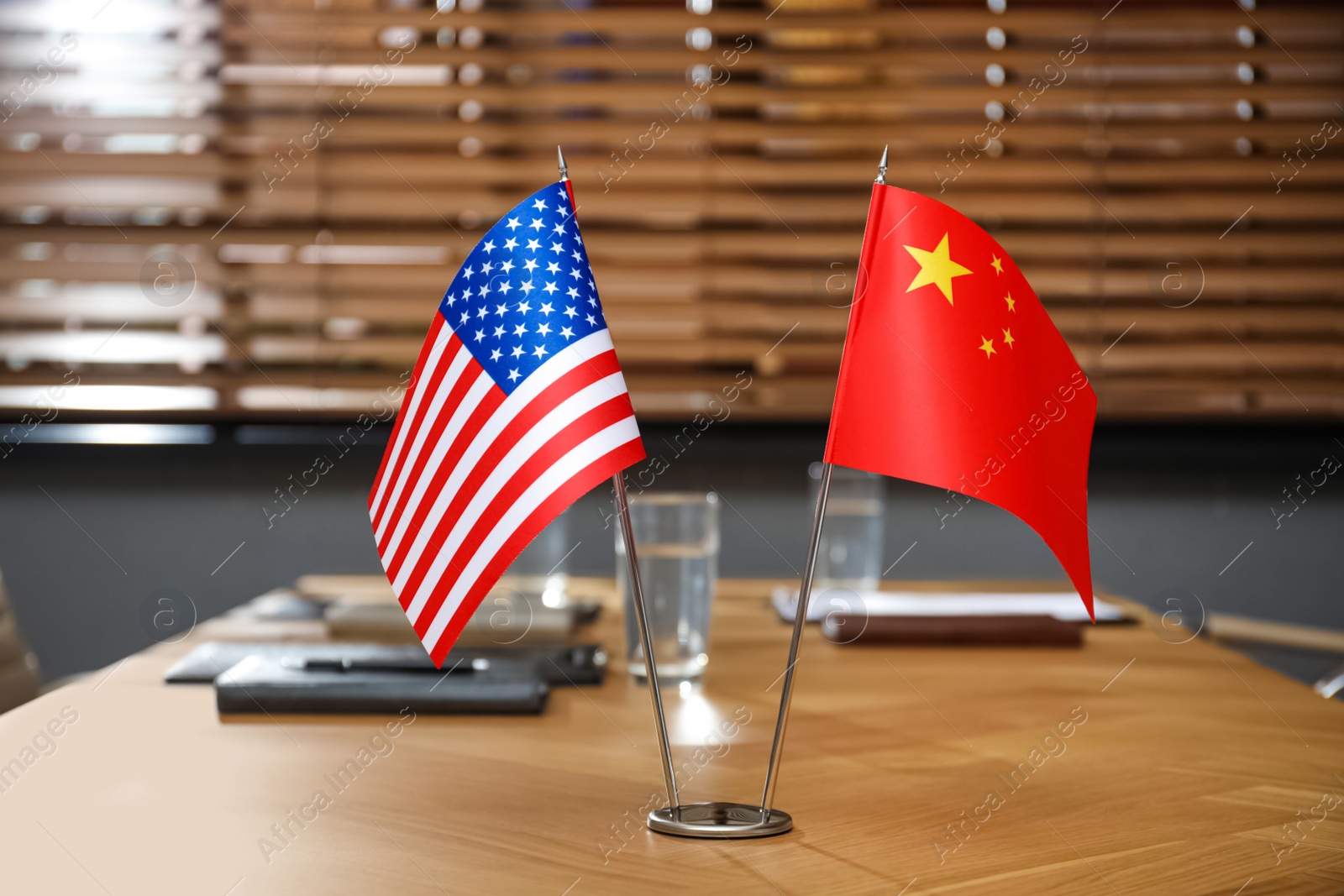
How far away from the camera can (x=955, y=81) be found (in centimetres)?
→ 275

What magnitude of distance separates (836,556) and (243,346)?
1658 millimetres

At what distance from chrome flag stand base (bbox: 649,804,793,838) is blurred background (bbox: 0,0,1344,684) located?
6.39 ft

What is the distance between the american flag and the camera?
0.75 metres

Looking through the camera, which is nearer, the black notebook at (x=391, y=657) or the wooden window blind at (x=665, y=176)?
the black notebook at (x=391, y=657)

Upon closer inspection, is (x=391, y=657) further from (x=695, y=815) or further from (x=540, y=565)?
(x=695, y=815)

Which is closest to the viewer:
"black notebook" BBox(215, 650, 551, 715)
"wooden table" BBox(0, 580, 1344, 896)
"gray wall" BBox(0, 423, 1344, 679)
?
"wooden table" BBox(0, 580, 1344, 896)

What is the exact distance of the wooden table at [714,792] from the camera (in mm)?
636

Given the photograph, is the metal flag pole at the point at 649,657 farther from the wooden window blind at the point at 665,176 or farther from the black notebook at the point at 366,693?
the wooden window blind at the point at 665,176

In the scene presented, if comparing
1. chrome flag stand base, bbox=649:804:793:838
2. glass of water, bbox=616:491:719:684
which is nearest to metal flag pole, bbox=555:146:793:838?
chrome flag stand base, bbox=649:804:793:838

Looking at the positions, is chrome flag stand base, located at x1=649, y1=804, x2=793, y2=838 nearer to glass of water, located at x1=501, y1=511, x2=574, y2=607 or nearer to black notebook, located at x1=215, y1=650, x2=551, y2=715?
black notebook, located at x1=215, y1=650, x2=551, y2=715

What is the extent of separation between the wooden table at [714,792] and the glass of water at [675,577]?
0.14 feet

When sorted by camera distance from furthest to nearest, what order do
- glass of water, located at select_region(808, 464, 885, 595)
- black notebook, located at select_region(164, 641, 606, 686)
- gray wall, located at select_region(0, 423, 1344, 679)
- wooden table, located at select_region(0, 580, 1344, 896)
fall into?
gray wall, located at select_region(0, 423, 1344, 679) → glass of water, located at select_region(808, 464, 885, 595) → black notebook, located at select_region(164, 641, 606, 686) → wooden table, located at select_region(0, 580, 1344, 896)

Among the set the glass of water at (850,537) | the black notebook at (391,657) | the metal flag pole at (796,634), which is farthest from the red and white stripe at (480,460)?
the glass of water at (850,537)

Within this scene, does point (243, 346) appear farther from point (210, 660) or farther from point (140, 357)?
point (210, 660)
